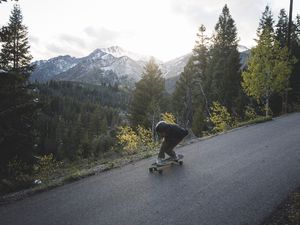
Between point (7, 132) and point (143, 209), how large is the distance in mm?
9090

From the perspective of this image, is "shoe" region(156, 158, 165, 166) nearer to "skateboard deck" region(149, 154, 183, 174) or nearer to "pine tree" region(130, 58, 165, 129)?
"skateboard deck" region(149, 154, 183, 174)

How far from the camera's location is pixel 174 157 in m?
11.0

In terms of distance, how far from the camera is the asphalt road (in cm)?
643

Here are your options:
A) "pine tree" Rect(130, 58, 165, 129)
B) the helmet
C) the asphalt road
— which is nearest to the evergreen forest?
"pine tree" Rect(130, 58, 165, 129)

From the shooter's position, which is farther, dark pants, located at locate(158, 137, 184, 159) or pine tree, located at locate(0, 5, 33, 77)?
pine tree, located at locate(0, 5, 33, 77)

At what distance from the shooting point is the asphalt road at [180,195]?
6.43 meters

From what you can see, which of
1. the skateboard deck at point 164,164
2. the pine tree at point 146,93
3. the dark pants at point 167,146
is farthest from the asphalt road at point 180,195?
the pine tree at point 146,93

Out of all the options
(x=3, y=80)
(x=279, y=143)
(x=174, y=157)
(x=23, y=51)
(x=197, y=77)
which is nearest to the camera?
(x=174, y=157)

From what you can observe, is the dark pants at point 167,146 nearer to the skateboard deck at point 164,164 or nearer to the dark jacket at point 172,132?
the dark jacket at point 172,132

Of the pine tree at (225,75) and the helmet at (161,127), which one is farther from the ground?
the pine tree at (225,75)

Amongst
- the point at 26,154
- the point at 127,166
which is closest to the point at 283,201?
the point at 127,166

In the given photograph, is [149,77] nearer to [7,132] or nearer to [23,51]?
[23,51]

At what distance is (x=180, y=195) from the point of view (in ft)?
Answer: 25.1

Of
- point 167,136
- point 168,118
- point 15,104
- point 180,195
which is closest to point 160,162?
point 167,136
